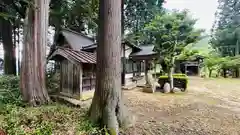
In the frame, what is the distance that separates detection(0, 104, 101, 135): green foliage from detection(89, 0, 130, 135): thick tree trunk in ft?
1.15

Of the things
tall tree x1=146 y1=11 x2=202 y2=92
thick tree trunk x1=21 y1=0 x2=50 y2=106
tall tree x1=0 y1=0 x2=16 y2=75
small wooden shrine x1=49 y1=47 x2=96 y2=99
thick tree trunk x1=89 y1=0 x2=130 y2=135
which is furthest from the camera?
tall tree x1=0 y1=0 x2=16 y2=75

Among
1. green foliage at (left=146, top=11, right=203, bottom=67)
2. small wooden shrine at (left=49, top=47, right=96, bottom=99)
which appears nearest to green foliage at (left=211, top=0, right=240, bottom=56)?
green foliage at (left=146, top=11, right=203, bottom=67)

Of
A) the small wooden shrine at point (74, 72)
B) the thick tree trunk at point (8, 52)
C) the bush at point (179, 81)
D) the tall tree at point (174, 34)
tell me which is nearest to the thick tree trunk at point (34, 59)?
the small wooden shrine at point (74, 72)

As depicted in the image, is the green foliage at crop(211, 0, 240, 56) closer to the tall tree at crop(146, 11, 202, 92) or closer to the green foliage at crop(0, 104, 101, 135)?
the tall tree at crop(146, 11, 202, 92)

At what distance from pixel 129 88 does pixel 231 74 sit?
17.3m

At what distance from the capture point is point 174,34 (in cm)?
996

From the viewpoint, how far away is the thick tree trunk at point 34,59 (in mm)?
5594

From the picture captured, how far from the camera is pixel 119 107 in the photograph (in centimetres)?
411

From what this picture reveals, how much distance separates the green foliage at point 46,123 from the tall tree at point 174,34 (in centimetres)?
710

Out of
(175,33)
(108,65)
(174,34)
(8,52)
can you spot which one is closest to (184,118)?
(108,65)

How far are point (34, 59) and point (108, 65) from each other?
311 cm

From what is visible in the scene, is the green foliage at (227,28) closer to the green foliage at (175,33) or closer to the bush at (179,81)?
the green foliage at (175,33)

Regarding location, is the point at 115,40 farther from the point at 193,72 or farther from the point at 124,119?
the point at 193,72

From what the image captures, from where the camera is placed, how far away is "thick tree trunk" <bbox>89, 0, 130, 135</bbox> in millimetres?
3973
